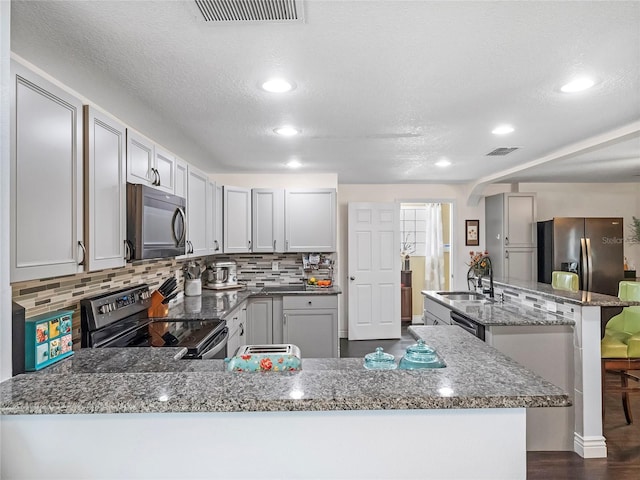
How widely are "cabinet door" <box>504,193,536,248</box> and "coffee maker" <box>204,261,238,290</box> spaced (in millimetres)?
3650

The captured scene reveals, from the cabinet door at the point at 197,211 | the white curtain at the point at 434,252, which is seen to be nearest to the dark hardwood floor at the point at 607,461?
the cabinet door at the point at 197,211

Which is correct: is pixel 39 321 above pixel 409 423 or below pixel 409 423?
above

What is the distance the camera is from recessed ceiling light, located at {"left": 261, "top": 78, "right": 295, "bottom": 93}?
6.48 feet

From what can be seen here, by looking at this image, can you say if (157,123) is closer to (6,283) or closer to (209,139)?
(209,139)

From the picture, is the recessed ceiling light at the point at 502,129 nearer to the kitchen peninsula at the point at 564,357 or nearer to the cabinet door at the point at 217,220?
the kitchen peninsula at the point at 564,357

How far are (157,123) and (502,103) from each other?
7.31ft

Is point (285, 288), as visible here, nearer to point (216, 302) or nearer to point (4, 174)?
point (216, 302)

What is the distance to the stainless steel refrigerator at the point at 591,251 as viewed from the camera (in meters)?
4.84

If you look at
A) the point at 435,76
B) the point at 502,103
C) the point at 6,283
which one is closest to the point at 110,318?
the point at 6,283

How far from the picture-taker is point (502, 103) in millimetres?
2311

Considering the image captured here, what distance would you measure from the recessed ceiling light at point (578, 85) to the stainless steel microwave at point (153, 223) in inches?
92.6

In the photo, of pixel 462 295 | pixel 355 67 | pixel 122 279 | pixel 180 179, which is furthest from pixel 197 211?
pixel 462 295

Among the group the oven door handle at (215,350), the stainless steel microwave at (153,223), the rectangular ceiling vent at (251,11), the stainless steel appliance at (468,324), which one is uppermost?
the rectangular ceiling vent at (251,11)

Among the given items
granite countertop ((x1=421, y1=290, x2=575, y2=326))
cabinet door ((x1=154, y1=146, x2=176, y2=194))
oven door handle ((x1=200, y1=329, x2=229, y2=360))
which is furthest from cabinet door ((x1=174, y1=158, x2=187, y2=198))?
granite countertop ((x1=421, y1=290, x2=575, y2=326))
